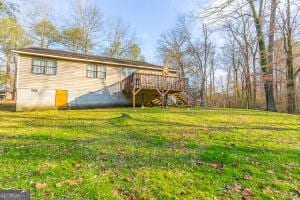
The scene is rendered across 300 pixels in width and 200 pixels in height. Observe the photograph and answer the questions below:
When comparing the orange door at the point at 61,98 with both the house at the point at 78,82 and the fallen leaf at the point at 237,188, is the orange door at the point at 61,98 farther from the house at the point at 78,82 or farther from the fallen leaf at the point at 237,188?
the fallen leaf at the point at 237,188

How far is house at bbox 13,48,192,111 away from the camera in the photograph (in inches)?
647

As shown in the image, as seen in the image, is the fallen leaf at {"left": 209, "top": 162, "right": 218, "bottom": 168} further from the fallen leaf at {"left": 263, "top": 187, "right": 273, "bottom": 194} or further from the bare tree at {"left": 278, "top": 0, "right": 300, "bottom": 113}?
the bare tree at {"left": 278, "top": 0, "right": 300, "bottom": 113}

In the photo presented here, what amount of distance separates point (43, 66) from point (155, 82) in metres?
9.06

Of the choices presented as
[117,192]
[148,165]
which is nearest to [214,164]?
[148,165]

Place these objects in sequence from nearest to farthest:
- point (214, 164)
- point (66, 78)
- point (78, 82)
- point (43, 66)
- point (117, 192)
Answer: point (117, 192), point (214, 164), point (43, 66), point (66, 78), point (78, 82)

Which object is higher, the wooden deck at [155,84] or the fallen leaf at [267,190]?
the wooden deck at [155,84]

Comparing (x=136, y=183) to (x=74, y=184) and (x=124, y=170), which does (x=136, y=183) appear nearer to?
(x=124, y=170)

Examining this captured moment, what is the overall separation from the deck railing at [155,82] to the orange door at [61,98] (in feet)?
17.0

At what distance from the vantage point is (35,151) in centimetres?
573

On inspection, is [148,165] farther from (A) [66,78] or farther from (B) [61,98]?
(A) [66,78]

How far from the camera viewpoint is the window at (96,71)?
19.0m

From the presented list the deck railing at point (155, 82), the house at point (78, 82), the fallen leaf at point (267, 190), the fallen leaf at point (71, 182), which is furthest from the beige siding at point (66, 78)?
the fallen leaf at point (267, 190)

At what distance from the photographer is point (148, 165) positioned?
5066mm

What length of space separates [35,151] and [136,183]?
127 inches
